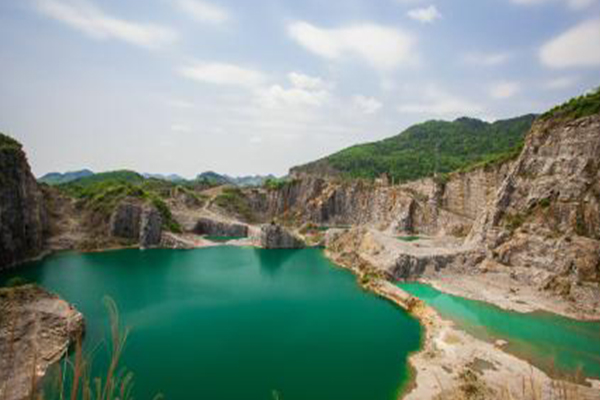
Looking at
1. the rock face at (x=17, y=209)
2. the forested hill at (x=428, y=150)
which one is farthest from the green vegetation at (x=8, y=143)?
the forested hill at (x=428, y=150)

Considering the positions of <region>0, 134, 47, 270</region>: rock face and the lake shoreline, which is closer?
the lake shoreline

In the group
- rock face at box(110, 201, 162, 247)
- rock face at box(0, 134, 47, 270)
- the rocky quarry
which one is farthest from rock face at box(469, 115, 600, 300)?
rock face at box(0, 134, 47, 270)

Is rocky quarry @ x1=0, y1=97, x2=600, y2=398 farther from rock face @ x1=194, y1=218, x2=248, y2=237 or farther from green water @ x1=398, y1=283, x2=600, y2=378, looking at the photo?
green water @ x1=398, y1=283, x2=600, y2=378

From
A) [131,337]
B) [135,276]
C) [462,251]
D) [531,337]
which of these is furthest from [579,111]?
[135,276]

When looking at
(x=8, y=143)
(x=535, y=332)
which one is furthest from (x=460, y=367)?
(x=8, y=143)

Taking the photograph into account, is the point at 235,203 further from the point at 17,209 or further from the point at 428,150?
the point at 428,150
